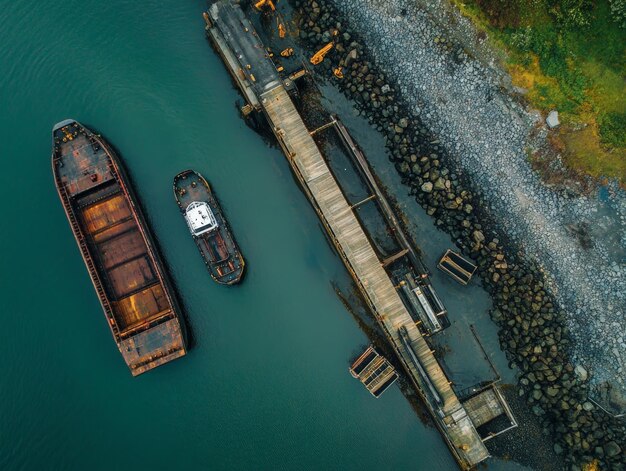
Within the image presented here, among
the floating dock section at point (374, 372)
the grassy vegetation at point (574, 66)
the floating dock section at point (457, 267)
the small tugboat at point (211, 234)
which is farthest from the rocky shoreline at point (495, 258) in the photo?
the small tugboat at point (211, 234)

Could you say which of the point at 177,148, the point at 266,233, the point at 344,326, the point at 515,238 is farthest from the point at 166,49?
the point at 515,238

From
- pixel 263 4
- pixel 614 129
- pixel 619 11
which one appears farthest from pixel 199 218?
pixel 619 11

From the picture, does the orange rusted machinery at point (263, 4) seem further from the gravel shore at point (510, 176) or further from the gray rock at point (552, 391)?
the gray rock at point (552, 391)

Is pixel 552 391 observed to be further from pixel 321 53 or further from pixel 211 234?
pixel 321 53

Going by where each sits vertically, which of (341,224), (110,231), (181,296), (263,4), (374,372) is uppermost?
(263,4)

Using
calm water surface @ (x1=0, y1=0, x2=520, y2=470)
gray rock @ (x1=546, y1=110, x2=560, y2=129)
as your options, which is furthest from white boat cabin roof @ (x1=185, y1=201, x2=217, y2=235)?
gray rock @ (x1=546, y1=110, x2=560, y2=129)
